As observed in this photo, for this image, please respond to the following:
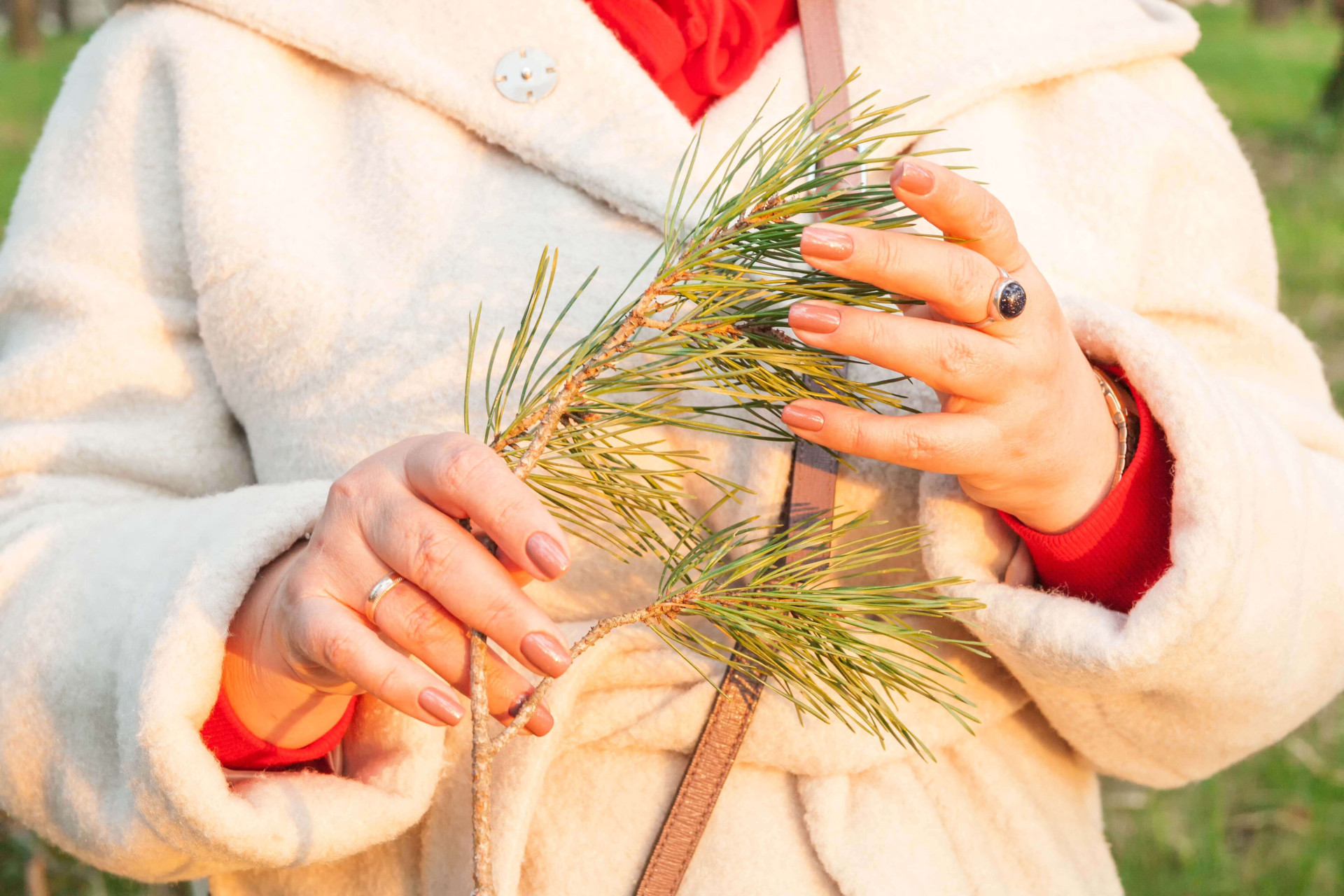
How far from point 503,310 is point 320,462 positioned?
23 centimetres

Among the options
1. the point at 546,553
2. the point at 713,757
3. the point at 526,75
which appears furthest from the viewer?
the point at 526,75

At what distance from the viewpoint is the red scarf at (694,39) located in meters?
1.05

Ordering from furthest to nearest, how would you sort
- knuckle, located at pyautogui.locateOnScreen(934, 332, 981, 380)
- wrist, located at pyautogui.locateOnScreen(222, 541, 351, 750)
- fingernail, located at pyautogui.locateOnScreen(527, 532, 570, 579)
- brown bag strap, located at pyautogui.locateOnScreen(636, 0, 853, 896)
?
brown bag strap, located at pyautogui.locateOnScreen(636, 0, 853, 896)
wrist, located at pyautogui.locateOnScreen(222, 541, 351, 750)
knuckle, located at pyautogui.locateOnScreen(934, 332, 981, 380)
fingernail, located at pyautogui.locateOnScreen(527, 532, 570, 579)

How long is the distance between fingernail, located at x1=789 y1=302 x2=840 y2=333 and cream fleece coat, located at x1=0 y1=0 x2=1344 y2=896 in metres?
0.29

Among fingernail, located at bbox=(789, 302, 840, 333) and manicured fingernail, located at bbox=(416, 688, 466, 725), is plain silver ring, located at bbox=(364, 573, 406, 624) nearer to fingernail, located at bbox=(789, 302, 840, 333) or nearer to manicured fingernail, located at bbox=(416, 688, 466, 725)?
manicured fingernail, located at bbox=(416, 688, 466, 725)

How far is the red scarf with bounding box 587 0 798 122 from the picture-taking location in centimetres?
105

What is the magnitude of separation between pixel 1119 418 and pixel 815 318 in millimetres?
349

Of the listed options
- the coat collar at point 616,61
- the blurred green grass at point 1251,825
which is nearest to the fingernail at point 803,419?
the coat collar at point 616,61

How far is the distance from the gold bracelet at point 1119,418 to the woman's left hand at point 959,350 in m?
0.05

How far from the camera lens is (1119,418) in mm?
856

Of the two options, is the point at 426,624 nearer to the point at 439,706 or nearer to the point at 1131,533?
the point at 439,706

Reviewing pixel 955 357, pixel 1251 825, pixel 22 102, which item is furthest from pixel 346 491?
pixel 22 102

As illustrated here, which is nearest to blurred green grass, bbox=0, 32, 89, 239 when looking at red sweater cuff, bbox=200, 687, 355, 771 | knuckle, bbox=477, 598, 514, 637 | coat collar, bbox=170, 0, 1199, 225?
coat collar, bbox=170, 0, 1199, 225

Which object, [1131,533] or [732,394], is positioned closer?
[732,394]
